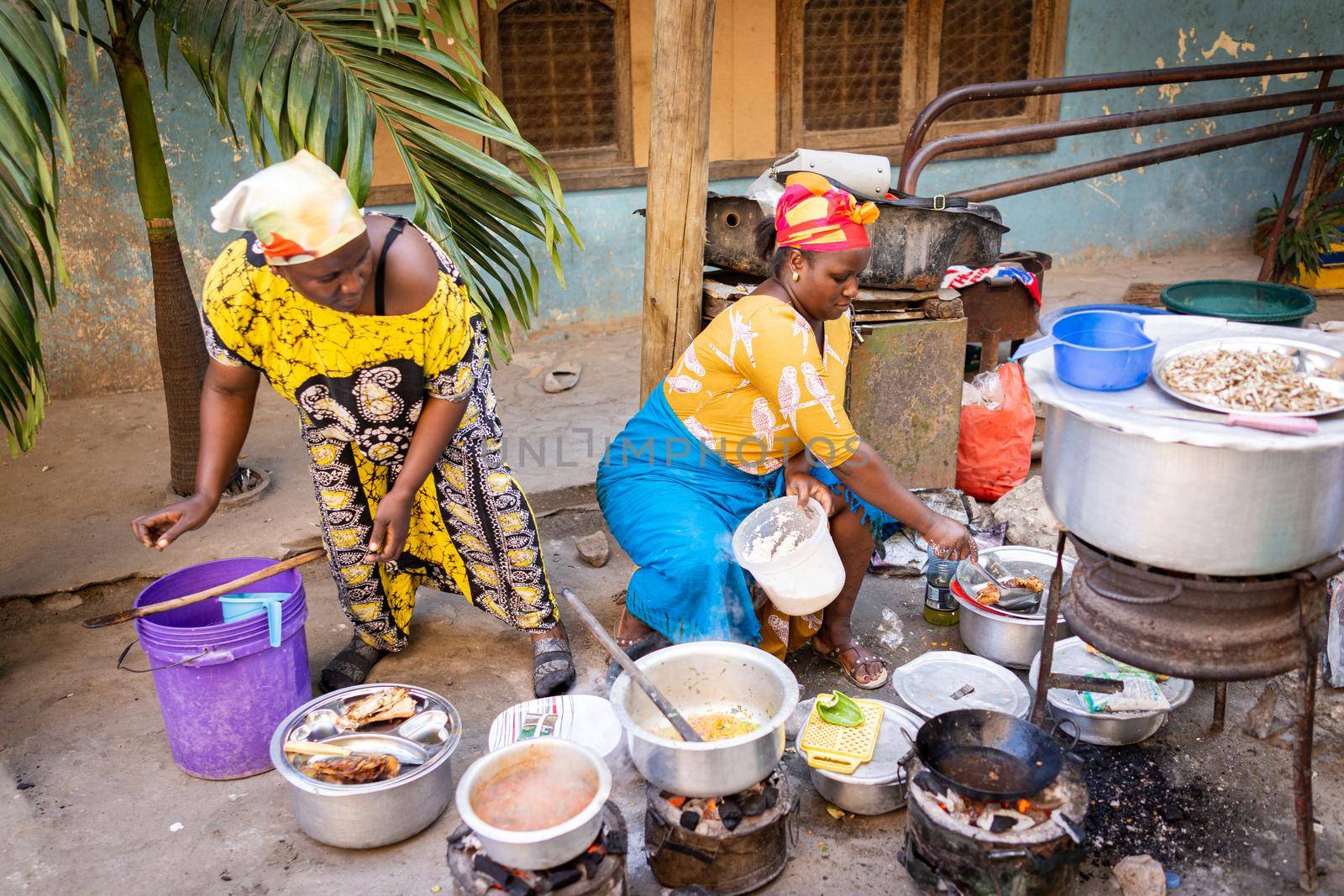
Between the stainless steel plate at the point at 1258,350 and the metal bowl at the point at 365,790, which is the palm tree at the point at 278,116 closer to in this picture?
the metal bowl at the point at 365,790

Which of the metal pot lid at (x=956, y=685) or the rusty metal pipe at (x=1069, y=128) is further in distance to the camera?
the rusty metal pipe at (x=1069, y=128)

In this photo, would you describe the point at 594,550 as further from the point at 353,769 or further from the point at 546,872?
the point at 546,872

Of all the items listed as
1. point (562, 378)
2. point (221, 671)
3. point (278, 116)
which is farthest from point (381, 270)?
point (562, 378)

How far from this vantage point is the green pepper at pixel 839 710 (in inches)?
115

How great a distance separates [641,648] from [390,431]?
1.06 m

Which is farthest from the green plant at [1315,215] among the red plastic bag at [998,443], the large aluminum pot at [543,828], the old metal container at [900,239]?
the large aluminum pot at [543,828]

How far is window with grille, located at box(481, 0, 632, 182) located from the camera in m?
5.92

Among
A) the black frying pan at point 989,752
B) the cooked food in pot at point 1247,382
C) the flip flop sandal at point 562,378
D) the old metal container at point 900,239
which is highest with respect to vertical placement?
the old metal container at point 900,239

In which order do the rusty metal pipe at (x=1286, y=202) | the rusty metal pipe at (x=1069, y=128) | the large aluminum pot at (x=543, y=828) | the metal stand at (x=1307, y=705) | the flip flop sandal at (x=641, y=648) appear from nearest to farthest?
the large aluminum pot at (x=543, y=828) < the metal stand at (x=1307, y=705) < the flip flop sandal at (x=641, y=648) < the rusty metal pipe at (x=1069, y=128) < the rusty metal pipe at (x=1286, y=202)

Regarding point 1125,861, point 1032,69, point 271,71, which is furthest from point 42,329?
point 1032,69

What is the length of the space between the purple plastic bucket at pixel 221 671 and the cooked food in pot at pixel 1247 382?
7.89ft

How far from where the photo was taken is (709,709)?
2859mm

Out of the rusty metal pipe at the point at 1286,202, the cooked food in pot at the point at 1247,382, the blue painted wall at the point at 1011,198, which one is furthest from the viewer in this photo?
the rusty metal pipe at the point at 1286,202

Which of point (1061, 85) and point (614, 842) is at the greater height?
point (1061, 85)
